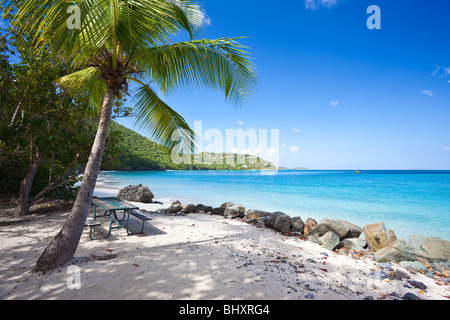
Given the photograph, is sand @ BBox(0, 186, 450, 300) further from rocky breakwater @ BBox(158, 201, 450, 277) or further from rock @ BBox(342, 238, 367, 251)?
rock @ BBox(342, 238, 367, 251)

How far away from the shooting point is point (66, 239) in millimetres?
3289

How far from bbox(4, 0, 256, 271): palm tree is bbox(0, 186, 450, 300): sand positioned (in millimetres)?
623

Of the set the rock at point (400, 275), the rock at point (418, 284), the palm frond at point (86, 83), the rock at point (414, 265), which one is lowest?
the rock at point (414, 265)

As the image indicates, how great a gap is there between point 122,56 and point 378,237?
23.6 feet

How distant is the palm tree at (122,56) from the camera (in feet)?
8.48

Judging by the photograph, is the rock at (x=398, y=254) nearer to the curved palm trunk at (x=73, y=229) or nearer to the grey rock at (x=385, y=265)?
the grey rock at (x=385, y=265)

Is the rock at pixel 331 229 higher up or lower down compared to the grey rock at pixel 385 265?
higher up

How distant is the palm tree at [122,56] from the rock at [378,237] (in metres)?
4.99

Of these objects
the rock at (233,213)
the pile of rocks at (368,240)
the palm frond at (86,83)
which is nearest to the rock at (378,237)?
the pile of rocks at (368,240)

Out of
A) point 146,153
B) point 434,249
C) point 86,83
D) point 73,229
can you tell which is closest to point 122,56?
point 86,83

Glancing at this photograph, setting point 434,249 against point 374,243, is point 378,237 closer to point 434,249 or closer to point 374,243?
point 374,243

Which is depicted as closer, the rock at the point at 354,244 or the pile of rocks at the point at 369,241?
the pile of rocks at the point at 369,241

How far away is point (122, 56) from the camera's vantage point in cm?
367
